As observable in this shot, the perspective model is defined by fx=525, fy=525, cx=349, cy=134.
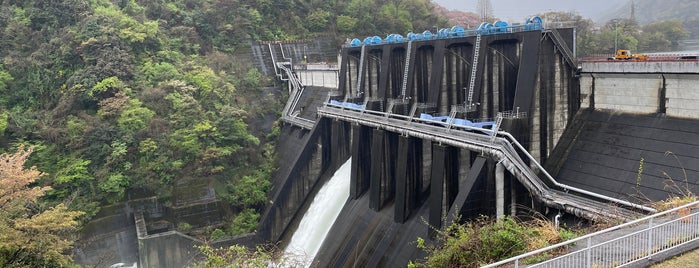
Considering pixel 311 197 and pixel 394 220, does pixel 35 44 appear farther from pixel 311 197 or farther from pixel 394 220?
pixel 394 220

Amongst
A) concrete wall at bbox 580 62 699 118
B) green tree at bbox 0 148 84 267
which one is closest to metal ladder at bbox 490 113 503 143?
concrete wall at bbox 580 62 699 118

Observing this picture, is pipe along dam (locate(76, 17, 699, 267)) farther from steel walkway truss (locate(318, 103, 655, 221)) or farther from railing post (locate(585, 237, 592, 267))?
railing post (locate(585, 237, 592, 267))

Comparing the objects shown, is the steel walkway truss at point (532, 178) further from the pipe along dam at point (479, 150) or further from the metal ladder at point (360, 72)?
the metal ladder at point (360, 72)

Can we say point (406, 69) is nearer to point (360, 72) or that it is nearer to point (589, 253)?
point (360, 72)

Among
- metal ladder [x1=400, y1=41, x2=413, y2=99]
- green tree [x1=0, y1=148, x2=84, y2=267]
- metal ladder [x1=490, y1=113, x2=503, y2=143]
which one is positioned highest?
metal ladder [x1=400, y1=41, x2=413, y2=99]

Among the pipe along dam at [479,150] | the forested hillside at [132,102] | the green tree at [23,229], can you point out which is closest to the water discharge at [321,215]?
the pipe along dam at [479,150]

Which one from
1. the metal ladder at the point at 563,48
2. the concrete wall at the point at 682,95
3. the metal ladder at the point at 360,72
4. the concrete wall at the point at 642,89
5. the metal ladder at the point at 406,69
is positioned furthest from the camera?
the metal ladder at the point at 360,72
